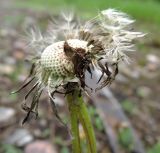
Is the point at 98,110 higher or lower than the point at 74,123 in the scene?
lower

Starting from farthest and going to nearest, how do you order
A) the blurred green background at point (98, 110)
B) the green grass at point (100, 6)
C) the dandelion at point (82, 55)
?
1. the green grass at point (100, 6)
2. the blurred green background at point (98, 110)
3. the dandelion at point (82, 55)

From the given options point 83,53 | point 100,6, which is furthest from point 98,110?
point 100,6

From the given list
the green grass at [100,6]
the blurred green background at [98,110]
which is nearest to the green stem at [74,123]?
the blurred green background at [98,110]

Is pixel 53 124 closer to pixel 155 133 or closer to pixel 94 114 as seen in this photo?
pixel 94 114

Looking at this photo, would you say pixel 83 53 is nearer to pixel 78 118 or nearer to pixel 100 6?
pixel 78 118

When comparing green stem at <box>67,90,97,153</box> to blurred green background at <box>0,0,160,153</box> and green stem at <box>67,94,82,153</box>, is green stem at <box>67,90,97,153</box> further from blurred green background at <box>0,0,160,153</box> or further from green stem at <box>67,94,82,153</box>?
blurred green background at <box>0,0,160,153</box>

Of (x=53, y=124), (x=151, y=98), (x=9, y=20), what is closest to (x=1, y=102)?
(x=53, y=124)

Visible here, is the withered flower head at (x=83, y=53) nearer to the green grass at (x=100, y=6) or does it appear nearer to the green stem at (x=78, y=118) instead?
the green stem at (x=78, y=118)
